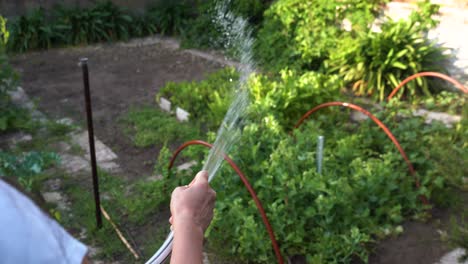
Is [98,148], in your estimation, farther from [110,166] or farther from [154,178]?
[154,178]

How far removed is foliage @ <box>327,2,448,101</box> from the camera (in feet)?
20.9

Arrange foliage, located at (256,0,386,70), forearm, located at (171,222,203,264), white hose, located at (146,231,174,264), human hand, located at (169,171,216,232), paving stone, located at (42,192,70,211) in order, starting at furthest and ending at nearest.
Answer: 1. foliage, located at (256,0,386,70)
2. paving stone, located at (42,192,70,211)
3. white hose, located at (146,231,174,264)
4. human hand, located at (169,171,216,232)
5. forearm, located at (171,222,203,264)

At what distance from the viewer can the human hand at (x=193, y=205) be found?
1.43 m

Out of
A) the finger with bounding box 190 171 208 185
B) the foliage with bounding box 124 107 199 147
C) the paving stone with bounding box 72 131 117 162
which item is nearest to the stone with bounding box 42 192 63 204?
the paving stone with bounding box 72 131 117 162

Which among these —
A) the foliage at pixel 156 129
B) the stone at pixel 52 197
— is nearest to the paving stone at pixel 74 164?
the stone at pixel 52 197

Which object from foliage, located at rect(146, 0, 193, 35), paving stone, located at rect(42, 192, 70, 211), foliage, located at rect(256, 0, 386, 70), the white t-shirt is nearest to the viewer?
the white t-shirt

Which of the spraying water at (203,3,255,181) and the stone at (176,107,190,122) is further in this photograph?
the stone at (176,107,190,122)

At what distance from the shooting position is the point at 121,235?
387 centimetres

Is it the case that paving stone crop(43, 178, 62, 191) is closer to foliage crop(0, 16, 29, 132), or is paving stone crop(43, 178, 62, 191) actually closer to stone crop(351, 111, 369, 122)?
foliage crop(0, 16, 29, 132)

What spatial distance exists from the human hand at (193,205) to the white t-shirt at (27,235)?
524 mm

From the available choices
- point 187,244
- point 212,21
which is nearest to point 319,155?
point 187,244

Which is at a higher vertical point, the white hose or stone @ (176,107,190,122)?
the white hose

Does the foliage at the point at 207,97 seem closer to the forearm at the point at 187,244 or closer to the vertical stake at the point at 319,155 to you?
the vertical stake at the point at 319,155

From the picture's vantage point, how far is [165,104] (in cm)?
654
